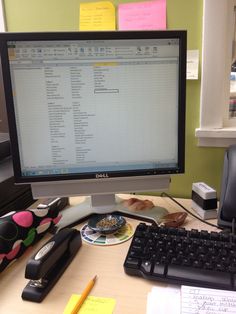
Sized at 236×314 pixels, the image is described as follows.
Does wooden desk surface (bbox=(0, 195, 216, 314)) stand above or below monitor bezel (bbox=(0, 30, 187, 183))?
below

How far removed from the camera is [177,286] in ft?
Result: 1.88

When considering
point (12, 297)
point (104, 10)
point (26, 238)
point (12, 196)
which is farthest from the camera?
point (104, 10)

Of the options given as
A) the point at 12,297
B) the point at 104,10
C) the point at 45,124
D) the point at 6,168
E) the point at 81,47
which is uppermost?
the point at 104,10

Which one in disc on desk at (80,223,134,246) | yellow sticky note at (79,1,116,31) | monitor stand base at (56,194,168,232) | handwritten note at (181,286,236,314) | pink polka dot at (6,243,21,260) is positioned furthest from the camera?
yellow sticky note at (79,1,116,31)

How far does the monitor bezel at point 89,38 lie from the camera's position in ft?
2.30

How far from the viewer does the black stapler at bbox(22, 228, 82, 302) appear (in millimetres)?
555

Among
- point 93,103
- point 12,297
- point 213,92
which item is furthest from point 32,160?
point 213,92

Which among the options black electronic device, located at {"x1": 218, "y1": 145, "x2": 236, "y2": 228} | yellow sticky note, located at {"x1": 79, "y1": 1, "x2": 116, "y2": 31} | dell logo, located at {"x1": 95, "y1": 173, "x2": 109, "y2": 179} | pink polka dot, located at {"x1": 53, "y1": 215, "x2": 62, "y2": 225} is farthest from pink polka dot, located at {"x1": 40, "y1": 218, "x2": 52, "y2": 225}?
yellow sticky note, located at {"x1": 79, "y1": 1, "x2": 116, "y2": 31}

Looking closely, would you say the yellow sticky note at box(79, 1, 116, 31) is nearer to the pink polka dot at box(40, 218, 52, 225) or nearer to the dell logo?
the dell logo

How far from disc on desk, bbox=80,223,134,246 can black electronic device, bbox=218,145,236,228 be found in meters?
0.24

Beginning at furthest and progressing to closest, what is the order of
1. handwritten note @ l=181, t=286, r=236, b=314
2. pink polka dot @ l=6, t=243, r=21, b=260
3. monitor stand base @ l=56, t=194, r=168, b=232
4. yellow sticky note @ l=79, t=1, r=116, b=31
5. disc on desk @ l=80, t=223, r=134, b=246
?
yellow sticky note @ l=79, t=1, r=116, b=31 < monitor stand base @ l=56, t=194, r=168, b=232 < disc on desk @ l=80, t=223, r=134, b=246 < pink polka dot @ l=6, t=243, r=21, b=260 < handwritten note @ l=181, t=286, r=236, b=314

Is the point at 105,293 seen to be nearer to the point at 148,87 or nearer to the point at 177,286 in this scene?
the point at 177,286

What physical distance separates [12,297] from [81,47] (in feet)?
1.85

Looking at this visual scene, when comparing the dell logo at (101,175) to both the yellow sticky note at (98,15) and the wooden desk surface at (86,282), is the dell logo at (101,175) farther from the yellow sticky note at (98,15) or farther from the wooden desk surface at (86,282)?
the yellow sticky note at (98,15)
